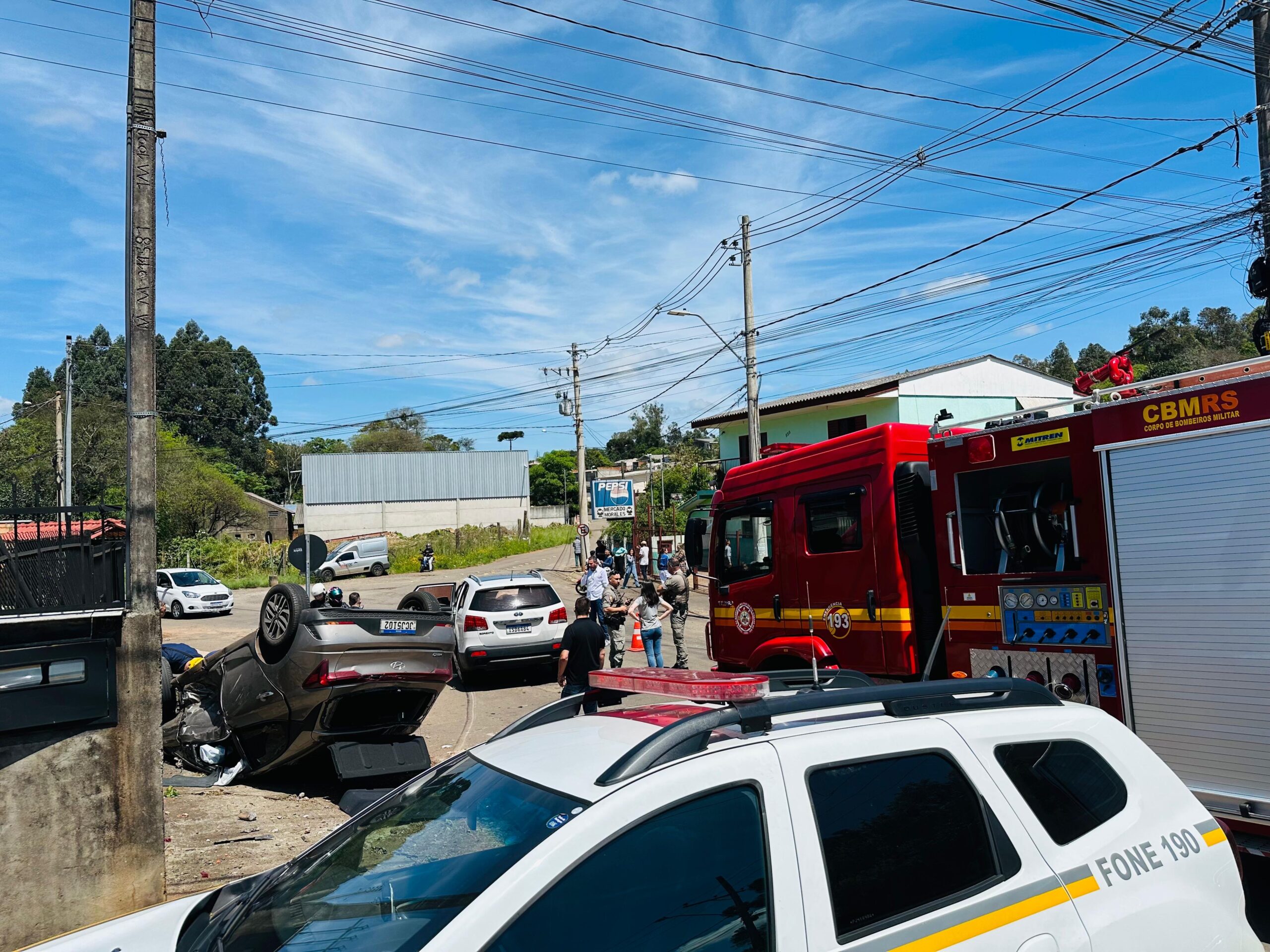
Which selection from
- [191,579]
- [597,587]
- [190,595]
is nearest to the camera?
[597,587]

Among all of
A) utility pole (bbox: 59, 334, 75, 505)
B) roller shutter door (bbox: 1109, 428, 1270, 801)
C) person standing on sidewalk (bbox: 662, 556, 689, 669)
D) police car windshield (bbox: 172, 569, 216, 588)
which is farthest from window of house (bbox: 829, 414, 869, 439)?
roller shutter door (bbox: 1109, 428, 1270, 801)

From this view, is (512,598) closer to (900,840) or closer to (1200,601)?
(1200,601)

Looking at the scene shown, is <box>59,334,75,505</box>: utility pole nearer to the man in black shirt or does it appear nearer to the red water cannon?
the man in black shirt

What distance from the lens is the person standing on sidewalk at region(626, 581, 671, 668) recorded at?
1276 centimetres

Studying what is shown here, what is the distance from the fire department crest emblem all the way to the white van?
37521 millimetres

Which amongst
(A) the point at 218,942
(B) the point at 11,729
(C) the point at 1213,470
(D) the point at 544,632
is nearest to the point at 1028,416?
(C) the point at 1213,470

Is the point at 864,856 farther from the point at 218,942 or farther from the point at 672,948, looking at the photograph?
the point at 218,942

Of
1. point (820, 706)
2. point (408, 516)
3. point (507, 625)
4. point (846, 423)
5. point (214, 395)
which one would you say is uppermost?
point (214, 395)

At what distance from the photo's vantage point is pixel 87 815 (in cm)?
520

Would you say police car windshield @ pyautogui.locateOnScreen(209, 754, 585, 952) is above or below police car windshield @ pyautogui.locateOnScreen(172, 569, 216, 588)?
below

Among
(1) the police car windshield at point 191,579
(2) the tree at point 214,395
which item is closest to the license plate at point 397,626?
(1) the police car windshield at point 191,579

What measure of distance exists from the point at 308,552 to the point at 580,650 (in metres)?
6.13

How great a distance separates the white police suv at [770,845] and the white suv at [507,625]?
427 inches

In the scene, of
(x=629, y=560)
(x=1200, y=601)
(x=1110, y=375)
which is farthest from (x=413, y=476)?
(x=1200, y=601)
